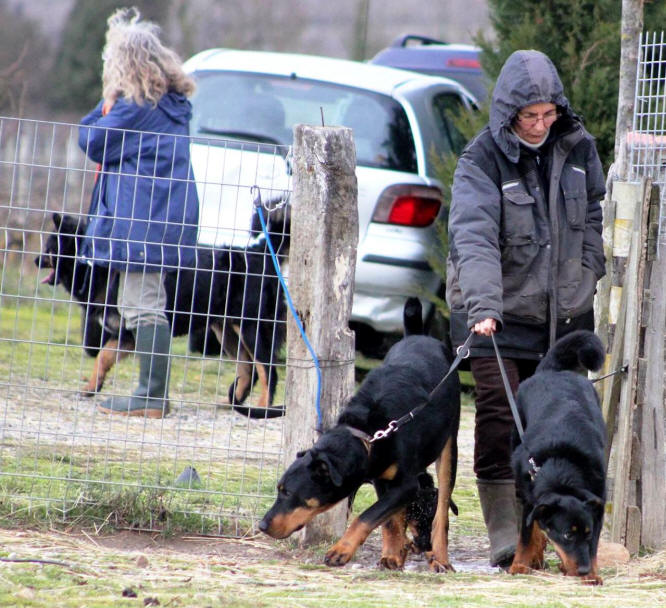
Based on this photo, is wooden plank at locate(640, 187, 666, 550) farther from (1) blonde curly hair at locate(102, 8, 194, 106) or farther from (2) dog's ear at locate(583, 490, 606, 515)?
(1) blonde curly hair at locate(102, 8, 194, 106)

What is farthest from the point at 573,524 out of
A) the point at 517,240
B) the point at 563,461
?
the point at 517,240

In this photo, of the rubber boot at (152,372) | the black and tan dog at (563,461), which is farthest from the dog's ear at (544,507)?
the rubber boot at (152,372)

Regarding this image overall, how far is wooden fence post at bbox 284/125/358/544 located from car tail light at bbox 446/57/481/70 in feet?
23.3

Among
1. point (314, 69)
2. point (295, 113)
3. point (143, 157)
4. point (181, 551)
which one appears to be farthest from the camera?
point (314, 69)

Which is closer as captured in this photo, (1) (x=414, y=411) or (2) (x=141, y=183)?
(1) (x=414, y=411)

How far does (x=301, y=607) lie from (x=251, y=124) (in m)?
5.22

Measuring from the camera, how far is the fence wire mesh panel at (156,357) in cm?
480

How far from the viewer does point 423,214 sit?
803 cm

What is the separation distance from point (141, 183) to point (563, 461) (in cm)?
310

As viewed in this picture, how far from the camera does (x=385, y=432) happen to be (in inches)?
170

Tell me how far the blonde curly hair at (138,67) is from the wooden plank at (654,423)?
3107 millimetres

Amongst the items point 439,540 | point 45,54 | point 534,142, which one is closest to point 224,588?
point 439,540

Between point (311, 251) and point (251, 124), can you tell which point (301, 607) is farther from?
point (251, 124)

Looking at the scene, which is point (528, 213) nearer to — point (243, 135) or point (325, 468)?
point (325, 468)
